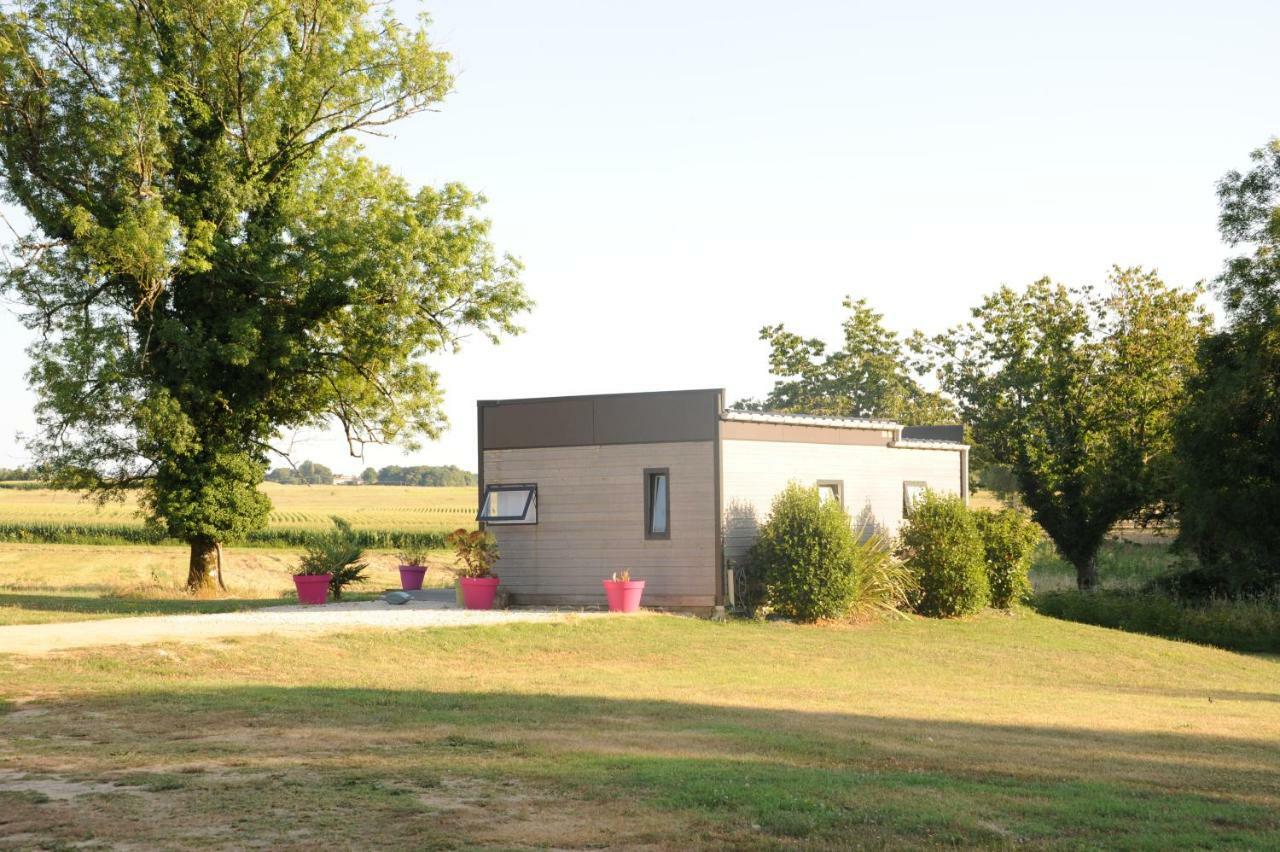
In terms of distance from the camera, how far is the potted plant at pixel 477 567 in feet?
76.6

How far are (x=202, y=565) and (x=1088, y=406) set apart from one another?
88.4 feet

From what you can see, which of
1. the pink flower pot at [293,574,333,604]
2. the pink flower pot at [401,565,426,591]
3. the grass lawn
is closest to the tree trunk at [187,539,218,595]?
the pink flower pot at [401,565,426,591]

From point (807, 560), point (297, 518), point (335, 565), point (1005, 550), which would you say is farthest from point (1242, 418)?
point (297, 518)

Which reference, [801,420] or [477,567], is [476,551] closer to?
[477,567]

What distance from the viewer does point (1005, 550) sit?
27.0 metres

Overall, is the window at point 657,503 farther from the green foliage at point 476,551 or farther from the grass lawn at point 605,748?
the grass lawn at point 605,748

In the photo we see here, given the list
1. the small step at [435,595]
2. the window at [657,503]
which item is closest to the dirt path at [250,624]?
the small step at [435,595]

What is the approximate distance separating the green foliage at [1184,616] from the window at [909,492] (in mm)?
6497

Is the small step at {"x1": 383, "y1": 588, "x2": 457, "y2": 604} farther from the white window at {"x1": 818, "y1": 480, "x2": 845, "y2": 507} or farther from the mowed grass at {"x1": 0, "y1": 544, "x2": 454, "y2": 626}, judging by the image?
the white window at {"x1": 818, "y1": 480, "x2": 845, "y2": 507}

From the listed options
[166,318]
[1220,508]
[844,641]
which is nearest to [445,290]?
[166,318]

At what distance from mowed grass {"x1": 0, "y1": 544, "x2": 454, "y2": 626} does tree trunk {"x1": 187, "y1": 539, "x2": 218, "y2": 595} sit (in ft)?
1.28

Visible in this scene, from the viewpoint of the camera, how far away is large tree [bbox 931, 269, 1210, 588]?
1575 inches

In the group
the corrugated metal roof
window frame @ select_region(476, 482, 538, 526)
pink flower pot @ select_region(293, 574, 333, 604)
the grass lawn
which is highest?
the corrugated metal roof

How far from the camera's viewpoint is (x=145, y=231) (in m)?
25.6
